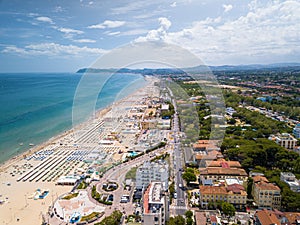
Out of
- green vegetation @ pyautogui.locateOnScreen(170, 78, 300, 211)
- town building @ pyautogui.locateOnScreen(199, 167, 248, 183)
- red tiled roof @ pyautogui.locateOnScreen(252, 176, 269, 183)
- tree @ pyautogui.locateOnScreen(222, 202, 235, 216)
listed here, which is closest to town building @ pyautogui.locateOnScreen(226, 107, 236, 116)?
green vegetation @ pyautogui.locateOnScreen(170, 78, 300, 211)

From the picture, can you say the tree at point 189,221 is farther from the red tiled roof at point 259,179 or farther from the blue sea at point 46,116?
the blue sea at point 46,116

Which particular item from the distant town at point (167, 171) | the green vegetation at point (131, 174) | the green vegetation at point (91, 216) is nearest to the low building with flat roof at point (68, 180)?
the distant town at point (167, 171)

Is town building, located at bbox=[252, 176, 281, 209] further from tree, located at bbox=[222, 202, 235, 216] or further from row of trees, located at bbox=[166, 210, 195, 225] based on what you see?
row of trees, located at bbox=[166, 210, 195, 225]

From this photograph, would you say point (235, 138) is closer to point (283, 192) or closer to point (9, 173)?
point (283, 192)

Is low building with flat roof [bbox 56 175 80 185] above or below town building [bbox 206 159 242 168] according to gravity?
below

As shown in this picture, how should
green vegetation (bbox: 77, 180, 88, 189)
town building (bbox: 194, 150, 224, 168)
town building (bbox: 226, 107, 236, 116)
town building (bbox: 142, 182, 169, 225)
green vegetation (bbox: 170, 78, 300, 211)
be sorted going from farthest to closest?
1. town building (bbox: 226, 107, 236, 116)
2. town building (bbox: 194, 150, 224, 168)
3. green vegetation (bbox: 77, 180, 88, 189)
4. green vegetation (bbox: 170, 78, 300, 211)
5. town building (bbox: 142, 182, 169, 225)

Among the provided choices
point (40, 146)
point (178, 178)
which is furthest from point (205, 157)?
point (40, 146)

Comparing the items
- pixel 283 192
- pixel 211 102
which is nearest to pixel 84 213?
pixel 283 192
